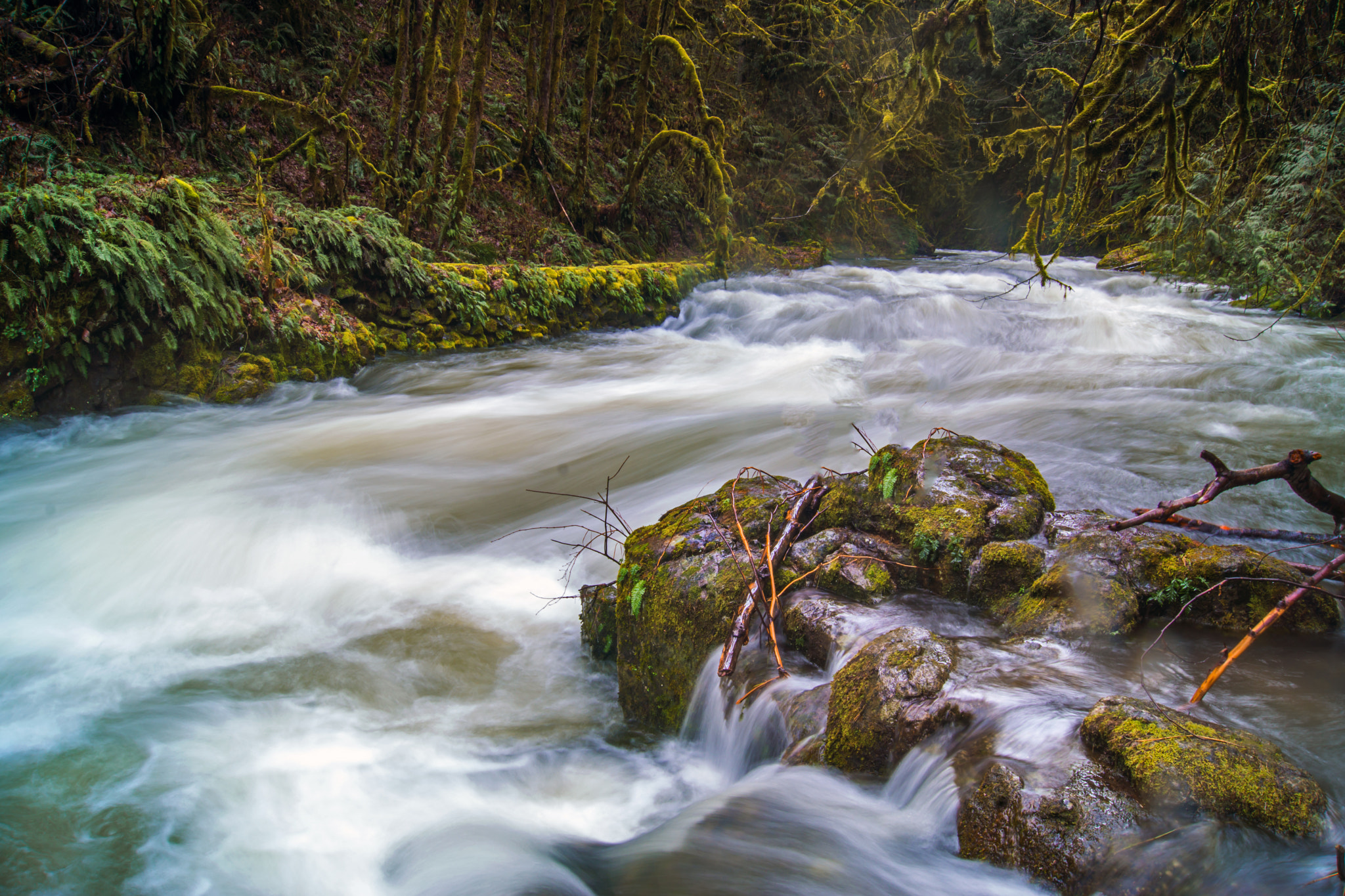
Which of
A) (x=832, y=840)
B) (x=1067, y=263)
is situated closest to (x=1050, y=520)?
(x=832, y=840)

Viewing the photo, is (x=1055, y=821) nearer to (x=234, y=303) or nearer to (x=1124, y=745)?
(x=1124, y=745)

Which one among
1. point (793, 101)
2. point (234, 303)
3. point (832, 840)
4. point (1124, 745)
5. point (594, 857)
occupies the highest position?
point (793, 101)

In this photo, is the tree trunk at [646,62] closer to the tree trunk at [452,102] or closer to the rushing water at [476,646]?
the tree trunk at [452,102]

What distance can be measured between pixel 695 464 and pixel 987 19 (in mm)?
4177

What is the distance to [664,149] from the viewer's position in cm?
1474

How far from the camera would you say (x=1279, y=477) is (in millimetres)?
2455

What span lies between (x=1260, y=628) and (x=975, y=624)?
3.27 feet

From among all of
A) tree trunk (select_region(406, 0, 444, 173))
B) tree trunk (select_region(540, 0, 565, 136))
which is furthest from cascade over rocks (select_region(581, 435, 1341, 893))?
tree trunk (select_region(540, 0, 565, 136))

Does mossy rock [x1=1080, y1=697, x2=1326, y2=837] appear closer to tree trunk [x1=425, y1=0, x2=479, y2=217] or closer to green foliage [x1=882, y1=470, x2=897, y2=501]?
green foliage [x1=882, y1=470, x2=897, y2=501]

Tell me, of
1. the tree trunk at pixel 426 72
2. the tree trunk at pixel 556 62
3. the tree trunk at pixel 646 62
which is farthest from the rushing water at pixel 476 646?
the tree trunk at pixel 646 62

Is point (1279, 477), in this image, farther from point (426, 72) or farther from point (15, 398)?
point (426, 72)

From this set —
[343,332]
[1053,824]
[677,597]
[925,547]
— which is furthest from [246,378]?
[1053,824]

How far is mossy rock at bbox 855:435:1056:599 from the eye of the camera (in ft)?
10.2

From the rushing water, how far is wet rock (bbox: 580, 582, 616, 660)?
10 centimetres
